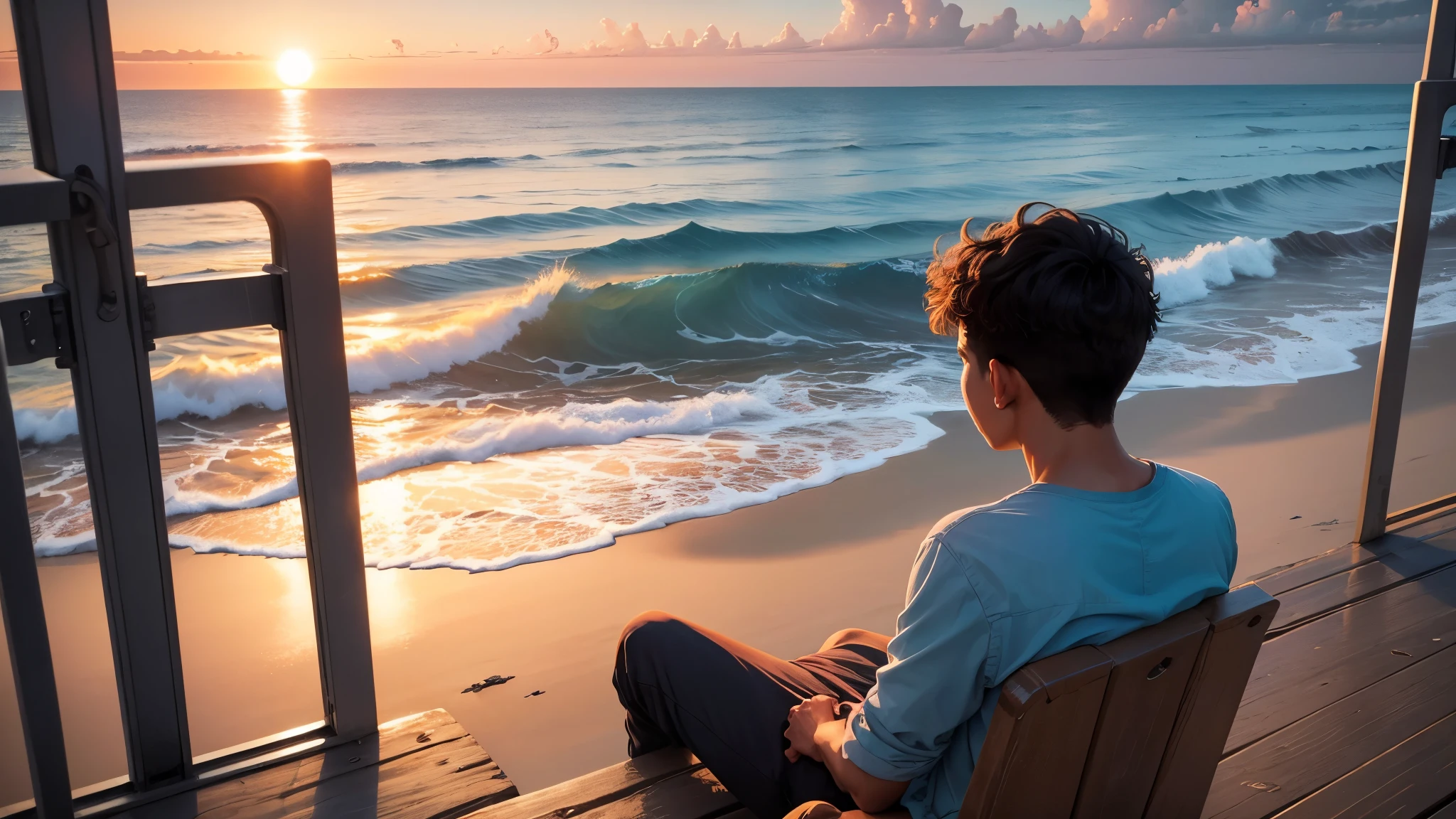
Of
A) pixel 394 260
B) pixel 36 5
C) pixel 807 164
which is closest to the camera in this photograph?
pixel 36 5

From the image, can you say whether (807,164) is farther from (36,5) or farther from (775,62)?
(36,5)

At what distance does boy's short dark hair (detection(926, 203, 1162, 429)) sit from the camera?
1157mm

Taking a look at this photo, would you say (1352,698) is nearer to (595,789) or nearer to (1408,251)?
(1408,251)

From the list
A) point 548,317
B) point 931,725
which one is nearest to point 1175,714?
point 931,725

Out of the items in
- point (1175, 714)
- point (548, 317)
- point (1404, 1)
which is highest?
point (1404, 1)

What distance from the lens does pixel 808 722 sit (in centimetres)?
152

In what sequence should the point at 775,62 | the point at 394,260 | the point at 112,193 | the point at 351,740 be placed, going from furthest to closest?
the point at 775,62
the point at 394,260
the point at 351,740
the point at 112,193

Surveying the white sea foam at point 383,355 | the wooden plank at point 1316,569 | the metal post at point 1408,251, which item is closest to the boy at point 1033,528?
the wooden plank at point 1316,569

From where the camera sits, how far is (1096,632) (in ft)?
3.82

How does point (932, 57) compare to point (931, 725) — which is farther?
point (932, 57)

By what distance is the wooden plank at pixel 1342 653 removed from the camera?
217 cm

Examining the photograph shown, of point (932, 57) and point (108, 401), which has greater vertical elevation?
point (932, 57)

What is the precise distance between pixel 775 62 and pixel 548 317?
14.7m

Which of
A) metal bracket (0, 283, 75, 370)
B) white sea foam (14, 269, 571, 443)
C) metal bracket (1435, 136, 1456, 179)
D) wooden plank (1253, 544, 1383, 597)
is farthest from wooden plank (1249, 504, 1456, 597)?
white sea foam (14, 269, 571, 443)
